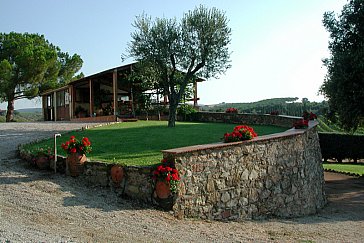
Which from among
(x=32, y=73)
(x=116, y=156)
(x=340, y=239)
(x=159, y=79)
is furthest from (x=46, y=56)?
(x=340, y=239)

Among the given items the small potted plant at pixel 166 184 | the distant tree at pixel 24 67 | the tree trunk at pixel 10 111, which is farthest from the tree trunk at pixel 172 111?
the tree trunk at pixel 10 111

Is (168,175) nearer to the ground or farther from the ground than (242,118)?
nearer to the ground

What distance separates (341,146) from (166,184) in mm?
22820

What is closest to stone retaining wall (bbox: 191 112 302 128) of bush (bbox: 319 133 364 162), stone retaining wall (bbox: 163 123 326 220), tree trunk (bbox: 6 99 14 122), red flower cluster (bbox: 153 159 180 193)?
stone retaining wall (bbox: 163 123 326 220)

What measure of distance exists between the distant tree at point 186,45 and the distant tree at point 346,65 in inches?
194

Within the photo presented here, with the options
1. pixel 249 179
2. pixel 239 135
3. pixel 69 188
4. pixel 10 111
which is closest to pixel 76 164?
pixel 69 188

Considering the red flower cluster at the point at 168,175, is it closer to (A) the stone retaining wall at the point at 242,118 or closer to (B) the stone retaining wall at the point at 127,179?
(B) the stone retaining wall at the point at 127,179

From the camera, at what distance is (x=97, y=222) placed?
639 centimetres

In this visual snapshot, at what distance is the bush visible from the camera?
25.8 m

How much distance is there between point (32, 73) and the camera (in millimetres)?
32438

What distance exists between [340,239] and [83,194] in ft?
19.5

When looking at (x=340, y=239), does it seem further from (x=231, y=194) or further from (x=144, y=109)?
(x=144, y=109)

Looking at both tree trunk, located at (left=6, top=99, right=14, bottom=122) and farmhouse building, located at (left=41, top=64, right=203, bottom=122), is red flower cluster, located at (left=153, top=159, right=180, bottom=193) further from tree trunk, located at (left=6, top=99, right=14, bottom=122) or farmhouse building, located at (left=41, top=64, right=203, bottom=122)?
tree trunk, located at (left=6, top=99, right=14, bottom=122)

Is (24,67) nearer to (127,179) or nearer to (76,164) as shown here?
(76,164)
